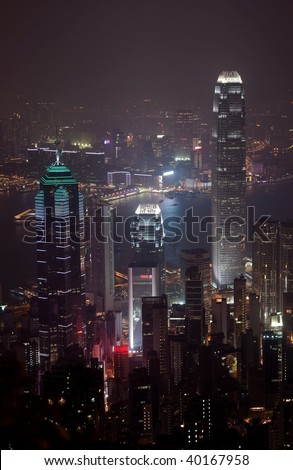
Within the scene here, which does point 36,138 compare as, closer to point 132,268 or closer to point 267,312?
point 132,268

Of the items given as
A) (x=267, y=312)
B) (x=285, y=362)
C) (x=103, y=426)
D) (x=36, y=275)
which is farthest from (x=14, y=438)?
(x=267, y=312)

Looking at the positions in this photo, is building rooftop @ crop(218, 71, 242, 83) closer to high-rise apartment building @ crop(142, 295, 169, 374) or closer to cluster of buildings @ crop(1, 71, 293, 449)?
cluster of buildings @ crop(1, 71, 293, 449)

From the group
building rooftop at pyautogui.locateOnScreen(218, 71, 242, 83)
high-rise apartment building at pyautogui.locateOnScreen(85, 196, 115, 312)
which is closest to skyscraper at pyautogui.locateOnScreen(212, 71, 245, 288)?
building rooftop at pyautogui.locateOnScreen(218, 71, 242, 83)

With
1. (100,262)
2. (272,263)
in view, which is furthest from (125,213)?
(272,263)

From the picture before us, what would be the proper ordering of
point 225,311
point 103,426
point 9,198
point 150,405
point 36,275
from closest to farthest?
point 103,426 → point 150,405 → point 9,198 → point 36,275 → point 225,311

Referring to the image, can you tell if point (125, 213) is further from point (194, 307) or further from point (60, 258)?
point (194, 307)

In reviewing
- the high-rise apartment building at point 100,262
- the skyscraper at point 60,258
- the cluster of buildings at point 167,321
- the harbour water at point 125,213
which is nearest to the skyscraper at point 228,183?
the cluster of buildings at point 167,321
